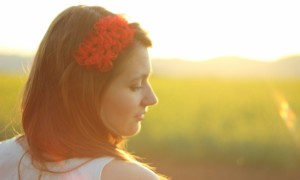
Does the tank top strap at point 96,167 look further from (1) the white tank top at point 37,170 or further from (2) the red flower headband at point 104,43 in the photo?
(2) the red flower headband at point 104,43

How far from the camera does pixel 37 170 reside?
1743 millimetres

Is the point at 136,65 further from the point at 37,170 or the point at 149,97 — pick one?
the point at 37,170

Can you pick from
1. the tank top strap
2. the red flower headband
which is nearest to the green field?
the red flower headband

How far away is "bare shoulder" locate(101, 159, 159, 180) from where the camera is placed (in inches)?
63.2

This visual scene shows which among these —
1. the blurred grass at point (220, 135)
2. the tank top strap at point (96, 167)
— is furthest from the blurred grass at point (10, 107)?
the blurred grass at point (220, 135)

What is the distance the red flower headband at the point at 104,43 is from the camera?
1.82 meters

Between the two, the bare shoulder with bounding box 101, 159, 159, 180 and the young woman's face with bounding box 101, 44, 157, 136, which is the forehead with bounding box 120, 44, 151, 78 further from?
the bare shoulder with bounding box 101, 159, 159, 180

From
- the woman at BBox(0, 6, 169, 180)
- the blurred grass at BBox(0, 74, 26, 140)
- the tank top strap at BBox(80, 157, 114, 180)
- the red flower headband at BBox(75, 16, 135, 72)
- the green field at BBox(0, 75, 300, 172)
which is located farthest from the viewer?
the green field at BBox(0, 75, 300, 172)

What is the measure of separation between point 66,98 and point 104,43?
0.25 m

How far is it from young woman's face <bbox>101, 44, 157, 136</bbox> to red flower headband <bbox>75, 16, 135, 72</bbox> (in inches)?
2.1

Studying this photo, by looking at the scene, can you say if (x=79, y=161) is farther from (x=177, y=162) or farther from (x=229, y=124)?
(x=229, y=124)

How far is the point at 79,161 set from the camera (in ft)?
5.41

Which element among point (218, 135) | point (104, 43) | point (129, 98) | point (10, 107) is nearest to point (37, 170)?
point (129, 98)

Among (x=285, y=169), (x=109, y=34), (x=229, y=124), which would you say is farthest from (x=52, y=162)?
(x=229, y=124)
